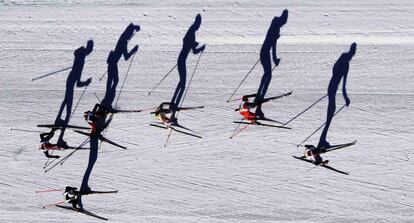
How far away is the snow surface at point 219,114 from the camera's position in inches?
271

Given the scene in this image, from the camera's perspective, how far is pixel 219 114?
276 inches

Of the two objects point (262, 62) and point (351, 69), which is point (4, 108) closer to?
point (262, 62)

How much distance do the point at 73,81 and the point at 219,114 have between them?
204 cm

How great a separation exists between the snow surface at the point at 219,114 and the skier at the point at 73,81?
82 millimetres

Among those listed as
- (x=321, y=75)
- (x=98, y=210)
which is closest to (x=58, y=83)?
(x=98, y=210)

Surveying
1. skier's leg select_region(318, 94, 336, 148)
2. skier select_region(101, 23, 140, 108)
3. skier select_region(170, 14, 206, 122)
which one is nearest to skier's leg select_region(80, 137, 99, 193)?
skier select_region(101, 23, 140, 108)

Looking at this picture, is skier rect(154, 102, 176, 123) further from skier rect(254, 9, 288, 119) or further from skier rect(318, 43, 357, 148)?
skier rect(318, 43, 357, 148)

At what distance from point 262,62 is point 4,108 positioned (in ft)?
11.8

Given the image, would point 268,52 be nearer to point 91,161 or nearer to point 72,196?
point 91,161

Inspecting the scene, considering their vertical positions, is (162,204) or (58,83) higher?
(58,83)

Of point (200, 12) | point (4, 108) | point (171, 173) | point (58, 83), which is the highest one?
point (200, 12)

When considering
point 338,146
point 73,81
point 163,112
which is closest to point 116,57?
point 73,81

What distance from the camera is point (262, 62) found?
6988 millimetres

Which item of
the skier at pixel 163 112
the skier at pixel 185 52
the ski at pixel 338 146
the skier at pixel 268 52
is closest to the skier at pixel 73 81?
the skier at pixel 163 112
